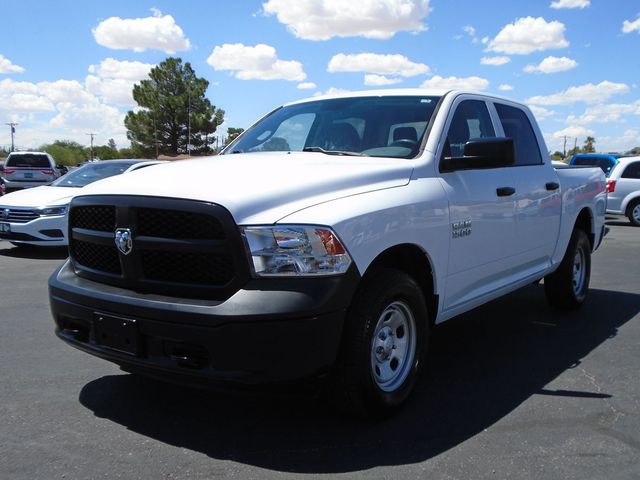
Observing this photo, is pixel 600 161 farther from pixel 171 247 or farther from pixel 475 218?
pixel 171 247

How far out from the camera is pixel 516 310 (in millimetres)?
6582

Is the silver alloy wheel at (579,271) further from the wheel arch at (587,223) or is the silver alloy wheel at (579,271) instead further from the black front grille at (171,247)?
the black front grille at (171,247)

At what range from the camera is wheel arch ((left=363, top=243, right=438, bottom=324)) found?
368 centimetres

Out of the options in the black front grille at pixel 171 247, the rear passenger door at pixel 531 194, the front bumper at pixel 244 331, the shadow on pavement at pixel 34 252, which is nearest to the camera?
the front bumper at pixel 244 331

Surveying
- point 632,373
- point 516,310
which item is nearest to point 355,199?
point 632,373

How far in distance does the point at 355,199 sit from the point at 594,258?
8.48 metres

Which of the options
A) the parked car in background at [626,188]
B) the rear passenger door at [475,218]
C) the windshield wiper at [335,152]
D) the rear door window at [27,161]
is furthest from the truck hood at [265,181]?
the rear door window at [27,161]

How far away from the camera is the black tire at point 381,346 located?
327cm

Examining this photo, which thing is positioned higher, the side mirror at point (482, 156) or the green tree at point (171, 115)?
the green tree at point (171, 115)

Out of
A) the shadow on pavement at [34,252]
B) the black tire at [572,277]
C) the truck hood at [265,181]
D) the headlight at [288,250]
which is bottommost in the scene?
the shadow on pavement at [34,252]

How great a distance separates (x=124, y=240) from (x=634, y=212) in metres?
16.6

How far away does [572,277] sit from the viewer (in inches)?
248

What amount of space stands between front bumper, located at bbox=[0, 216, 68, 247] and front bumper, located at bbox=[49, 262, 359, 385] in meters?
7.44

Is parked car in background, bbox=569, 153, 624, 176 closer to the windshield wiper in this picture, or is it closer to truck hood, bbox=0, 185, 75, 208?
truck hood, bbox=0, 185, 75, 208
